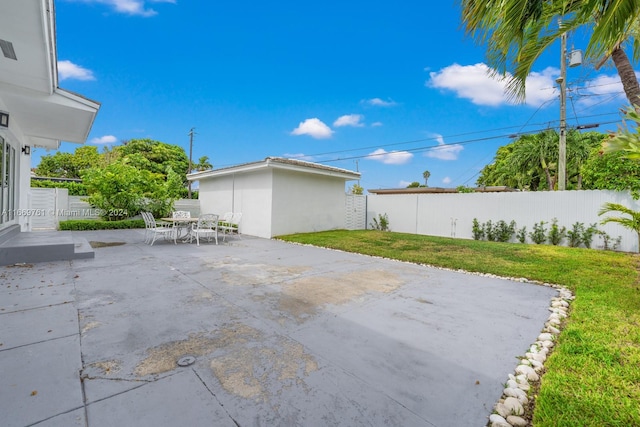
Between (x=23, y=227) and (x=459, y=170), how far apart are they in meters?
34.6

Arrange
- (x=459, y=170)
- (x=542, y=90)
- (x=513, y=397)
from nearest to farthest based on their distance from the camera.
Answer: (x=513, y=397) < (x=542, y=90) < (x=459, y=170)

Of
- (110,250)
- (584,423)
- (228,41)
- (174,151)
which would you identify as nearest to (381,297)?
(584,423)

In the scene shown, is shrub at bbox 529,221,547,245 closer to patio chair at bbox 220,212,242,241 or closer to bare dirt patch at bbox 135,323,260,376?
patio chair at bbox 220,212,242,241

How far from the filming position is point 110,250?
26.8 feet

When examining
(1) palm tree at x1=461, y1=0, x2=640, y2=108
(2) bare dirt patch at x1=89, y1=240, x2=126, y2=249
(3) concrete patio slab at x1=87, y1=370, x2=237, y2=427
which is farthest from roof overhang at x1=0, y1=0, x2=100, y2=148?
(1) palm tree at x1=461, y1=0, x2=640, y2=108

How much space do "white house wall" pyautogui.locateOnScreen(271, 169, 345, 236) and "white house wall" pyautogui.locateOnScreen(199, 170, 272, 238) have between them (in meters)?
0.46

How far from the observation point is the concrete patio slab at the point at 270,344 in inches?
78.1

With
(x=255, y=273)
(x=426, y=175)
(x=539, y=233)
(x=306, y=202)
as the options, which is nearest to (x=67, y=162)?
(x=306, y=202)

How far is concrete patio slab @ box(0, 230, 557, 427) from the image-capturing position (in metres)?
1.98

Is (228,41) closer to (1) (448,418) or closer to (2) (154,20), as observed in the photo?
(2) (154,20)

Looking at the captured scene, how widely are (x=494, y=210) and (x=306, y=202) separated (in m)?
8.10

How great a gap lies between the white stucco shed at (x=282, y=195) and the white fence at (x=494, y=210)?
2781 mm

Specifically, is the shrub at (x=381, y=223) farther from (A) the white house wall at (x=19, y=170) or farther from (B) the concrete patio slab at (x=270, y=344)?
(A) the white house wall at (x=19, y=170)

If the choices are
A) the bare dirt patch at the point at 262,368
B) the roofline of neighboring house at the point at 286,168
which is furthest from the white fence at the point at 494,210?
the bare dirt patch at the point at 262,368
